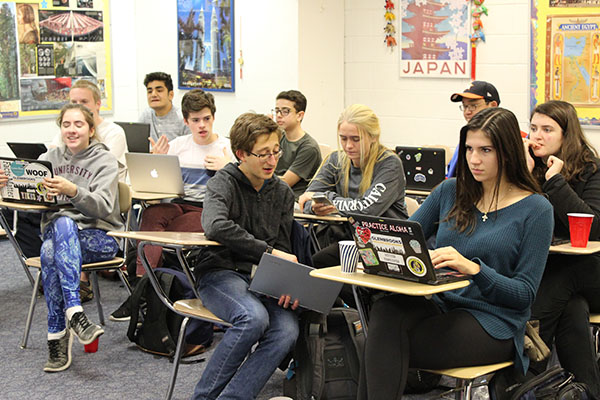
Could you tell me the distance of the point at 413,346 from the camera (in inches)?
99.6

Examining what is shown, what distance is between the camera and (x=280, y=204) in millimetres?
3242

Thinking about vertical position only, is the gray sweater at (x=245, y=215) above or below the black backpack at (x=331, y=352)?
above

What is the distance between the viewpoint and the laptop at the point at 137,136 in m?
5.50

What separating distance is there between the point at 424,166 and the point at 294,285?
183 cm

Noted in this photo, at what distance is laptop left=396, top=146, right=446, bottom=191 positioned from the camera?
177 inches

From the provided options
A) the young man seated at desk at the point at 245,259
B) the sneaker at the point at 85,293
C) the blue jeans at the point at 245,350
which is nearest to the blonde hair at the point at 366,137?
the young man seated at desk at the point at 245,259

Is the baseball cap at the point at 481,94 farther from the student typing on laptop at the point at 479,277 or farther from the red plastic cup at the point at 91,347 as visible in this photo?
the red plastic cup at the point at 91,347

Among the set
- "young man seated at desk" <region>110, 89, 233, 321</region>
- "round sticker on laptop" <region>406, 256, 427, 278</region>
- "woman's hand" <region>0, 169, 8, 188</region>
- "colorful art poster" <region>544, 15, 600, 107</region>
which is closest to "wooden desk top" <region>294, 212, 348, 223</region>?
"young man seated at desk" <region>110, 89, 233, 321</region>

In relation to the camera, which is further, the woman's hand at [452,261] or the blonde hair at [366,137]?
the blonde hair at [366,137]

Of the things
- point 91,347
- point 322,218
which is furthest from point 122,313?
point 322,218

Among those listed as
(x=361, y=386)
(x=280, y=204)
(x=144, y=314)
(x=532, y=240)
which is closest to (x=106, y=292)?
(x=144, y=314)

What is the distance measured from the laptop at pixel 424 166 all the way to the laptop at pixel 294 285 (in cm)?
172

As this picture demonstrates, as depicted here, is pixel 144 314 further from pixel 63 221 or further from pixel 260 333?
pixel 260 333

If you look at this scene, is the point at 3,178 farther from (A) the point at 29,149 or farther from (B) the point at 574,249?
(B) the point at 574,249
